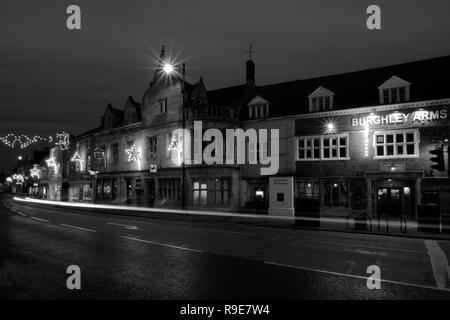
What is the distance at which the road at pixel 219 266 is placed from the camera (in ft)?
24.7

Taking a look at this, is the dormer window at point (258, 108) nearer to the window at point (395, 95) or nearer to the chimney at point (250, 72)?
the chimney at point (250, 72)

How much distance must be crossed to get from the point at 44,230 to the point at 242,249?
425 inches

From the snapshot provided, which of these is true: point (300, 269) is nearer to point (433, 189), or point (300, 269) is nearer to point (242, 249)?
point (242, 249)

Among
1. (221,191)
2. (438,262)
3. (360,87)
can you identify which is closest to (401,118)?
(360,87)

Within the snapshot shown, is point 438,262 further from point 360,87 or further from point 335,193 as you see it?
point 360,87

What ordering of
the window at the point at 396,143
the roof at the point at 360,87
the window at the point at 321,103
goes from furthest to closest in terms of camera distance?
the window at the point at 321,103, the roof at the point at 360,87, the window at the point at 396,143

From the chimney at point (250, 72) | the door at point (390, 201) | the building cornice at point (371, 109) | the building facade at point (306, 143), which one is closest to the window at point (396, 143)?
the building facade at point (306, 143)

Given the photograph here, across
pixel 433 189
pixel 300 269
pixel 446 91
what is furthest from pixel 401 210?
pixel 300 269

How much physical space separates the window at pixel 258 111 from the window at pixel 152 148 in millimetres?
9950

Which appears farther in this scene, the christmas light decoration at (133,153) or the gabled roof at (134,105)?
the gabled roof at (134,105)

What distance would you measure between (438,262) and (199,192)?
2077 centimetres

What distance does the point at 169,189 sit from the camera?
32.5 m

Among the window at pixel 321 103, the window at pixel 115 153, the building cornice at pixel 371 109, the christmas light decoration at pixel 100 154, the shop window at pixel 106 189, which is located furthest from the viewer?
the christmas light decoration at pixel 100 154

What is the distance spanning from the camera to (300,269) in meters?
9.55
